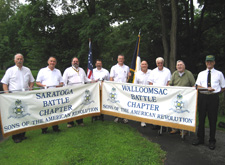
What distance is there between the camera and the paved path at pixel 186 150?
3836 millimetres

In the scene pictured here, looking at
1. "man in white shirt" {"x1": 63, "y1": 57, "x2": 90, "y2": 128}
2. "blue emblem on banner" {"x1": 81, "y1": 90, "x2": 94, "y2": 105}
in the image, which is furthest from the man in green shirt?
"man in white shirt" {"x1": 63, "y1": 57, "x2": 90, "y2": 128}

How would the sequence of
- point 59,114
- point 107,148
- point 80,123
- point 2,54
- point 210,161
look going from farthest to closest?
point 2,54 → point 80,123 → point 59,114 → point 107,148 → point 210,161

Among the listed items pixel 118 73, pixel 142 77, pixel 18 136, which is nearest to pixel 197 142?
pixel 142 77

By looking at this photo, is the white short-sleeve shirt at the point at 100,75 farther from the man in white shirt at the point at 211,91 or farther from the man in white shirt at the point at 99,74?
the man in white shirt at the point at 211,91

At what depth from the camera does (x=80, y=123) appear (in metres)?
5.99

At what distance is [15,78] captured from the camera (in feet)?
15.6

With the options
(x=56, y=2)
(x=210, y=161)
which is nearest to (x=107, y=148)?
(x=210, y=161)

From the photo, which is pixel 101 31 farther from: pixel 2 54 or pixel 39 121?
pixel 2 54

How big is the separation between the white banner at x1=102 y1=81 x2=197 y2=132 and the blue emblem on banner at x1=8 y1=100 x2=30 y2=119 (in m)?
2.36

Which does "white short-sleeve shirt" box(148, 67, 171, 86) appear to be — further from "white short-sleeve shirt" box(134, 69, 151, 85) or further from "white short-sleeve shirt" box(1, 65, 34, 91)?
"white short-sleeve shirt" box(1, 65, 34, 91)

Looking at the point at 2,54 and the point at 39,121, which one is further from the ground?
the point at 2,54

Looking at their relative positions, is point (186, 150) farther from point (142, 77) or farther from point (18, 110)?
point (18, 110)

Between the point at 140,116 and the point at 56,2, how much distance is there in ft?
43.5

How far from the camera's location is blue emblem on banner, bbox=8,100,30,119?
4.38 metres
